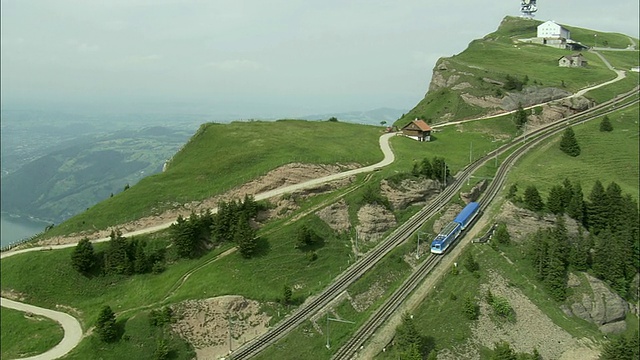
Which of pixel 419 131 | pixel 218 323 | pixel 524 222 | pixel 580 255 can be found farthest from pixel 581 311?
pixel 419 131

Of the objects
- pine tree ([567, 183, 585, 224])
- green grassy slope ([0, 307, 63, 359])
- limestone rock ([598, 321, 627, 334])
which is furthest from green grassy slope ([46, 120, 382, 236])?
limestone rock ([598, 321, 627, 334])

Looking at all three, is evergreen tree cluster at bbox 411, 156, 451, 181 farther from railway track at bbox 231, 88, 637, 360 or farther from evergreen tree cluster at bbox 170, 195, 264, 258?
evergreen tree cluster at bbox 170, 195, 264, 258

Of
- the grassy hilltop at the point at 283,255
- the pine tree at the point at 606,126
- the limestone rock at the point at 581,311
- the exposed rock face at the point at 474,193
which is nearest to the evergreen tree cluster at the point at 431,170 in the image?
the grassy hilltop at the point at 283,255

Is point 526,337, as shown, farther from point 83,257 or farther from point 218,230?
point 83,257

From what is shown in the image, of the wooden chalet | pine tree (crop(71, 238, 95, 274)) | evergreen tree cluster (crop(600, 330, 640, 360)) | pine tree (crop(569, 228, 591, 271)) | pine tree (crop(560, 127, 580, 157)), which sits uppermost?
the wooden chalet

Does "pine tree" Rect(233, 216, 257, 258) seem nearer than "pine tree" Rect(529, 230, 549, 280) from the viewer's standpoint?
Yes

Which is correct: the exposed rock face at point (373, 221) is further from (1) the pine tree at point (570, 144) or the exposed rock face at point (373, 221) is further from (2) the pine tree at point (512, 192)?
(1) the pine tree at point (570, 144)

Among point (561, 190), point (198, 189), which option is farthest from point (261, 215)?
point (561, 190)
